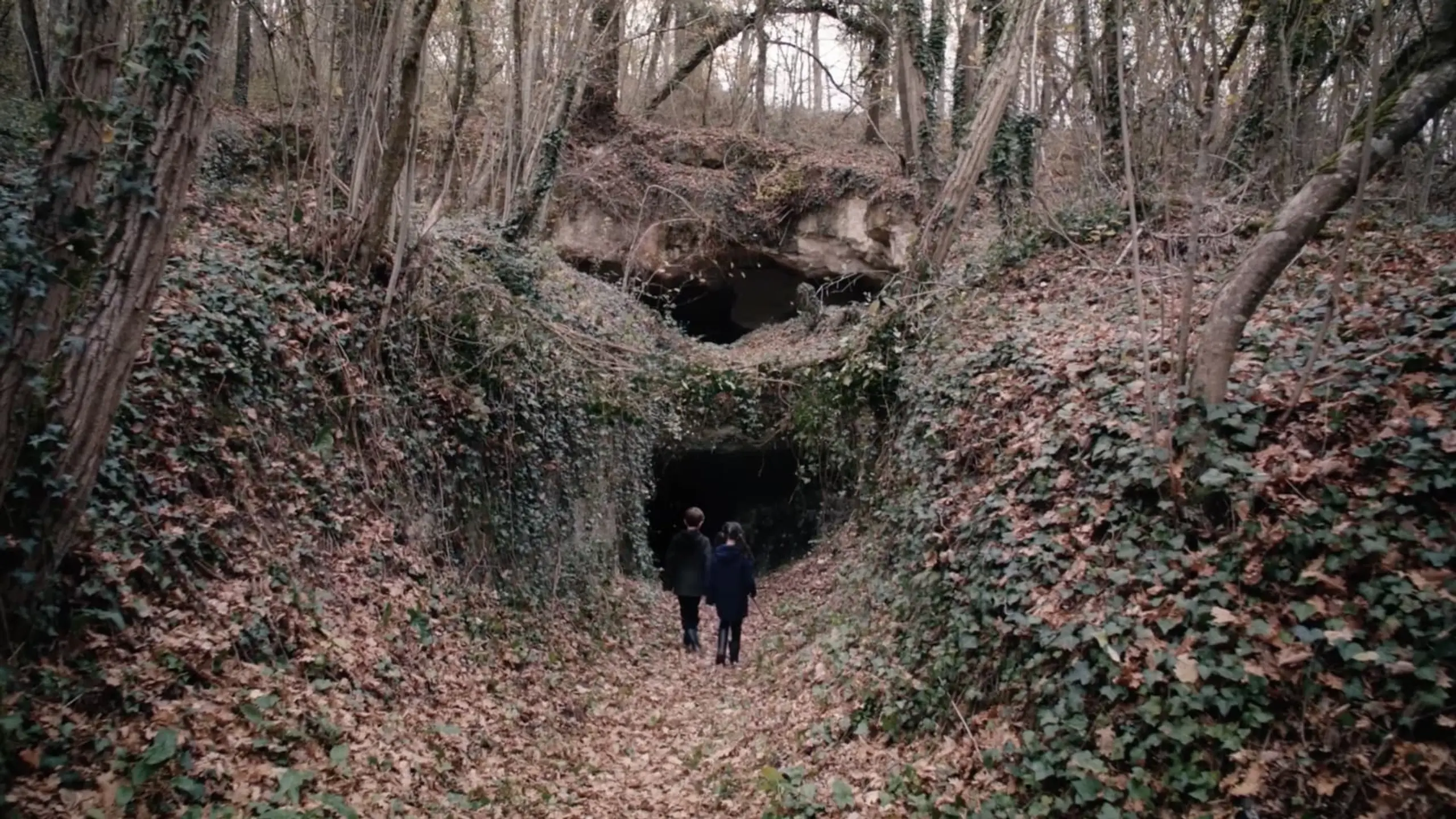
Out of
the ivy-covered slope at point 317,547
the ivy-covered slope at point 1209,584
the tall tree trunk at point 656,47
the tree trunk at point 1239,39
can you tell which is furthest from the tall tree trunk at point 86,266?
the tall tree trunk at point 656,47

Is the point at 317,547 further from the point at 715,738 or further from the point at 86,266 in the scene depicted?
the point at 715,738

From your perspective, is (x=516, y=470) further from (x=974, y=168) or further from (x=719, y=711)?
(x=974, y=168)

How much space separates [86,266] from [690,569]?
22.7ft

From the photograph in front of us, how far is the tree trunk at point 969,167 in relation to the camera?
9680 mm

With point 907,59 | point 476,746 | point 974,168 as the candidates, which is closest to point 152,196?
point 476,746

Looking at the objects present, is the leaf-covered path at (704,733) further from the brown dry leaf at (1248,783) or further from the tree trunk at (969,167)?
the tree trunk at (969,167)

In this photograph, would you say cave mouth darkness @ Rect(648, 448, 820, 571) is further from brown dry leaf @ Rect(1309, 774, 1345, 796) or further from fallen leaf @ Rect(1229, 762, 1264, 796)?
brown dry leaf @ Rect(1309, 774, 1345, 796)

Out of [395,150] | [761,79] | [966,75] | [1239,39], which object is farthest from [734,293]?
[395,150]

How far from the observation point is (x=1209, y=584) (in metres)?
4.35

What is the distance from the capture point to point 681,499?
20.9 metres

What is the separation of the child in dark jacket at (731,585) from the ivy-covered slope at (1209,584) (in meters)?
2.62

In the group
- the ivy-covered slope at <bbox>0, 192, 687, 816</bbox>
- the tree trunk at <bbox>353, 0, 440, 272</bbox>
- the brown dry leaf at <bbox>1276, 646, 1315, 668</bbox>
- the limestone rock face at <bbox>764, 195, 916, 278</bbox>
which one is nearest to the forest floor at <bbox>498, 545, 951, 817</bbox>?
the ivy-covered slope at <bbox>0, 192, 687, 816</bbox>

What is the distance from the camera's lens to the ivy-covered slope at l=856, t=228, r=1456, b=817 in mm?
3594

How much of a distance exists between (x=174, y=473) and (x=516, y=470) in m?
3.99
